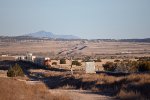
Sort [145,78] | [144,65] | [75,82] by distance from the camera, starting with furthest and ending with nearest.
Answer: [144,65] < [75,82] < [145,78]

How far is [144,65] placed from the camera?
6266 cm

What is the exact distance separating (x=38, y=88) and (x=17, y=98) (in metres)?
9.68

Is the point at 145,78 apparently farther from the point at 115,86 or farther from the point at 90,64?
the point at 90,64

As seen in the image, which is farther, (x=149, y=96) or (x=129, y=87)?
(x=129, y=87)

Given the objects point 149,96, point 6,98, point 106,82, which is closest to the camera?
point 6,98

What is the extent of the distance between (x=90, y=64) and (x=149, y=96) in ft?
135

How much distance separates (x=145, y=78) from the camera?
1350 inches

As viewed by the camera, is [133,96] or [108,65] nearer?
[133,96]

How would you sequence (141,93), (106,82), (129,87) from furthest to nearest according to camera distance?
(106,82) < (129,87) < (141,93)

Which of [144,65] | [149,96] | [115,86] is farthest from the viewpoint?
[144,65]

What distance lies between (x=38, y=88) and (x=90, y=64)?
32.6m

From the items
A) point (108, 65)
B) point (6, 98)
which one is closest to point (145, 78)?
point (6, 98)

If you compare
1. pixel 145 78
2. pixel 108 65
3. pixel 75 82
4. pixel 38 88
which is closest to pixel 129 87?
pixel 145 78

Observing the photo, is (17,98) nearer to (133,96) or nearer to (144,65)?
(133,96)
